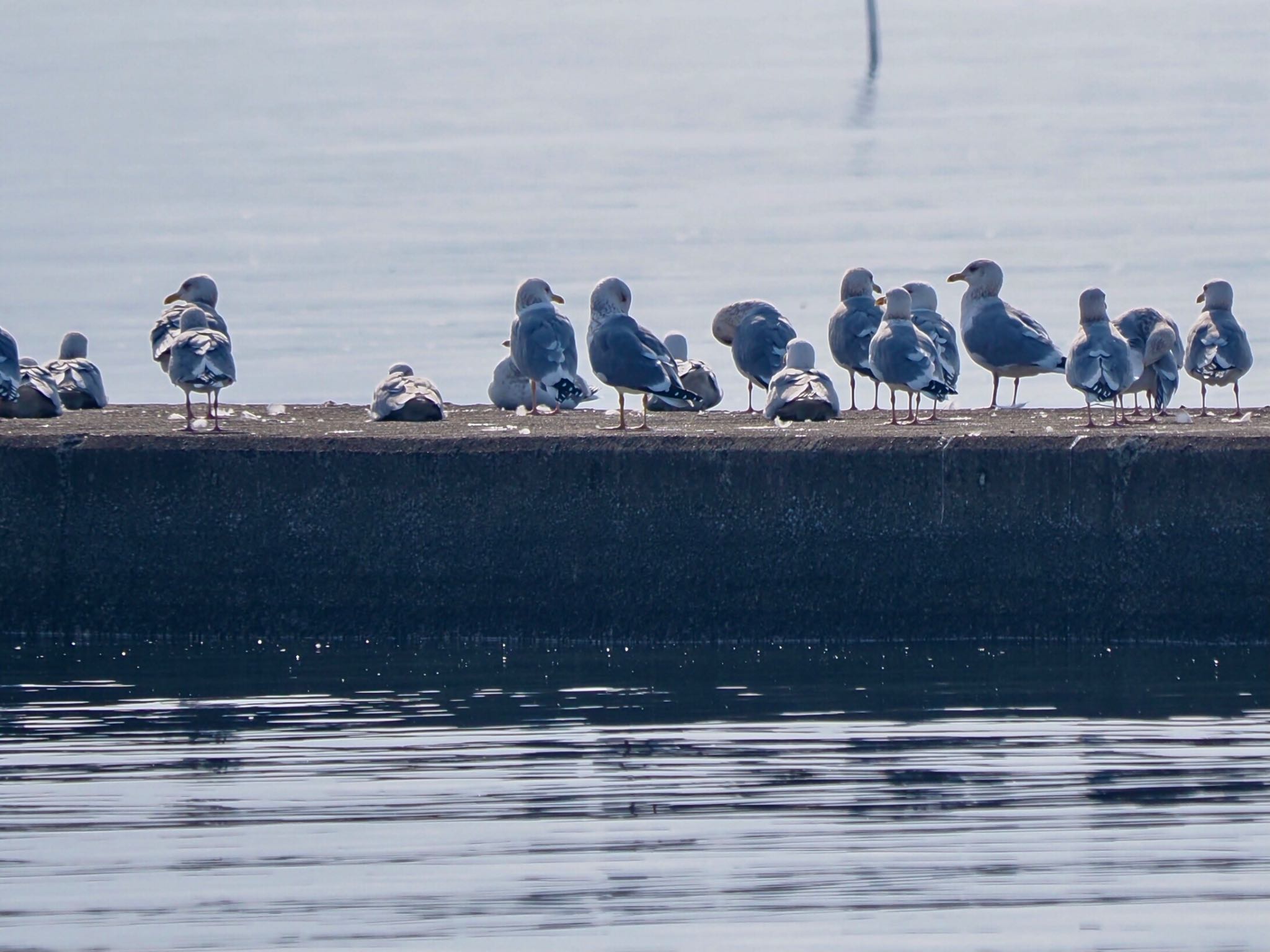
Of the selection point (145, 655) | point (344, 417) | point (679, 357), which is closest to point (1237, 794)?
point (145, 655)

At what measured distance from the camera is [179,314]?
14.9 m

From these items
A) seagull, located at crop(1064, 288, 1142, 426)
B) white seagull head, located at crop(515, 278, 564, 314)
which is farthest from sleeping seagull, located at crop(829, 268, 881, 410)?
seagull, located at crop(1064, 288, 1142, 426)

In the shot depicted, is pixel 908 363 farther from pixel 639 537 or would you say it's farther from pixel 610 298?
pixel 639 537

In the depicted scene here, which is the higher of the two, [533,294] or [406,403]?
[533,294]

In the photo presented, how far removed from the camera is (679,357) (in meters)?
18.3

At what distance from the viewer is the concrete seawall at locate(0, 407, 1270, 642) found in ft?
35.0

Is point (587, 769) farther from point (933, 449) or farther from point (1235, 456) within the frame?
point (1235, 456)

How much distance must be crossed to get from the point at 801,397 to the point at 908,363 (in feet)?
2.77

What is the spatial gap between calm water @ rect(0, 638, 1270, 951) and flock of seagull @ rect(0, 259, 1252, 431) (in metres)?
2.11

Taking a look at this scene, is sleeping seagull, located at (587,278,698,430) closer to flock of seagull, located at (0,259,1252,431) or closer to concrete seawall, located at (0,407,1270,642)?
flock of seagull, located at (0,259,1252,431)

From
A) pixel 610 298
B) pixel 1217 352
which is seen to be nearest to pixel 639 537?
pixel 610 298

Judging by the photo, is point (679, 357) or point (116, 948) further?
point (679, 357)

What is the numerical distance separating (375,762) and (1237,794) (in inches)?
117

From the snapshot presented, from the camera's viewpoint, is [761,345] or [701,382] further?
[701,382]
